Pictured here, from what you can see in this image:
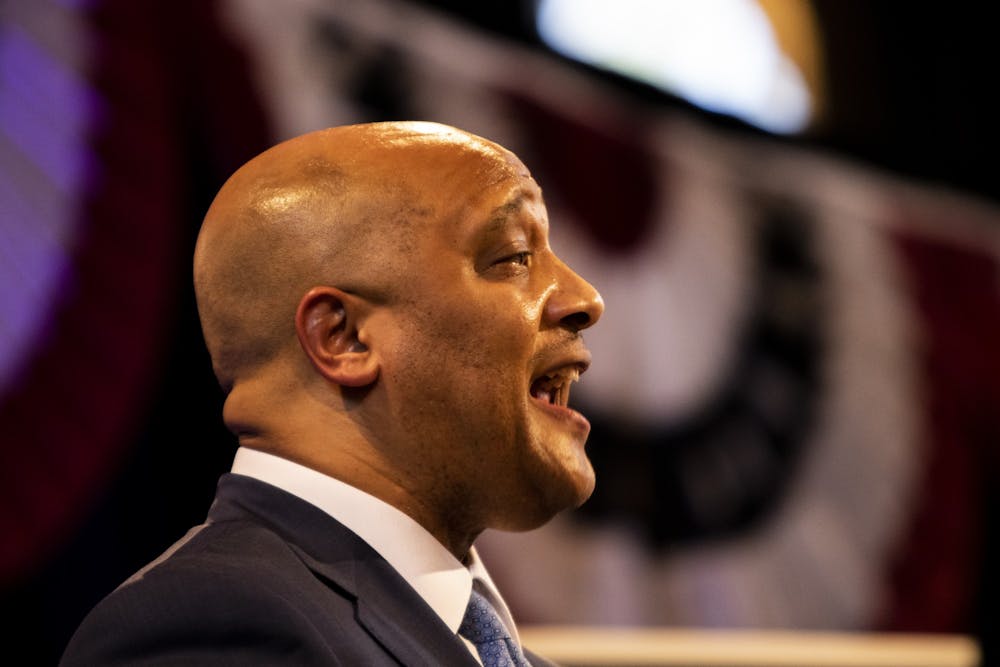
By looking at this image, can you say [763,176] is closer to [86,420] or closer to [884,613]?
[884,613]

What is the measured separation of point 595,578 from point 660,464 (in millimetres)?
335

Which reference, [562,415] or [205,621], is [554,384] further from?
[205,621]

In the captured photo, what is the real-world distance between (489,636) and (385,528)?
139mm

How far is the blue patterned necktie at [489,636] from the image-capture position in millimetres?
1116

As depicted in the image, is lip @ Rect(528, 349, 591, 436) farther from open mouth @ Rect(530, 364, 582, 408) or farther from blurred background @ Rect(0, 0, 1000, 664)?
blurred background @ Rect(0, 0, 1000, 664)

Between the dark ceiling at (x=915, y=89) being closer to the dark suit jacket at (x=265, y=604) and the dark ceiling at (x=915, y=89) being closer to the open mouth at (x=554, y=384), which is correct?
the open mouth at (x=554, y=384)

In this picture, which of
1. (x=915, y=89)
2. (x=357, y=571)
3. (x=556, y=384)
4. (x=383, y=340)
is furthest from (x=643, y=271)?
(x=357, y=571)

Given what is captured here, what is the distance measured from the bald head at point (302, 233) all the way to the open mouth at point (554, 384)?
18cm

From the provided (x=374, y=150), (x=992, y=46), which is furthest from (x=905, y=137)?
(x=374, y=150)

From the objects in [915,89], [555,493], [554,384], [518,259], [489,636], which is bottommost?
[489,636]

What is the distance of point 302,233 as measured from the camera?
115 cm

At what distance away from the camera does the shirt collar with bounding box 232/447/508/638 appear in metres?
1.11

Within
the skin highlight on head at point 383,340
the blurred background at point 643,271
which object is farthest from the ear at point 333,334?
the blurred background at point 643,271

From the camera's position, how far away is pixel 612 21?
10.7 ft
